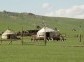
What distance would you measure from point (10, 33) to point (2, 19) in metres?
121

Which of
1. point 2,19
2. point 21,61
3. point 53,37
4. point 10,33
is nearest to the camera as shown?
point 21,61

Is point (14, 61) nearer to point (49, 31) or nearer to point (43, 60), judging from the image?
point (43, 60)

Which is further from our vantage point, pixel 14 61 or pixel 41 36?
pixel 41 36

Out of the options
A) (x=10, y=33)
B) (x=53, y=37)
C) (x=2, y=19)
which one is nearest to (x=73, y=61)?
Result: (x=53, y=37)

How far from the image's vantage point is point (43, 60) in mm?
26078

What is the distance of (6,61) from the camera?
83.8 feet

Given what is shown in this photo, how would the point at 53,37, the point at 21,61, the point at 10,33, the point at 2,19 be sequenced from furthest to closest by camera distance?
the point at 2,19
the point at 10,33
the point at 53,37
the point at 21,61

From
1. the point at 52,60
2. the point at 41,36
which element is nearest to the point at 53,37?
the point at 41,36

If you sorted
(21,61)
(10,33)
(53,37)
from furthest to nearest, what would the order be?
(10,33)
(53,37)
(21,61)

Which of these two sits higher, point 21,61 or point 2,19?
point 2,19

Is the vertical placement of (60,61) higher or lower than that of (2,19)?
lower

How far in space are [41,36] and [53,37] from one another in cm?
293

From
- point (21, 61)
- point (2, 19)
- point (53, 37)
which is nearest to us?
point (21, 61)

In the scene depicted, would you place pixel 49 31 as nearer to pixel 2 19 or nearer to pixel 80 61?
pixel 80 61
